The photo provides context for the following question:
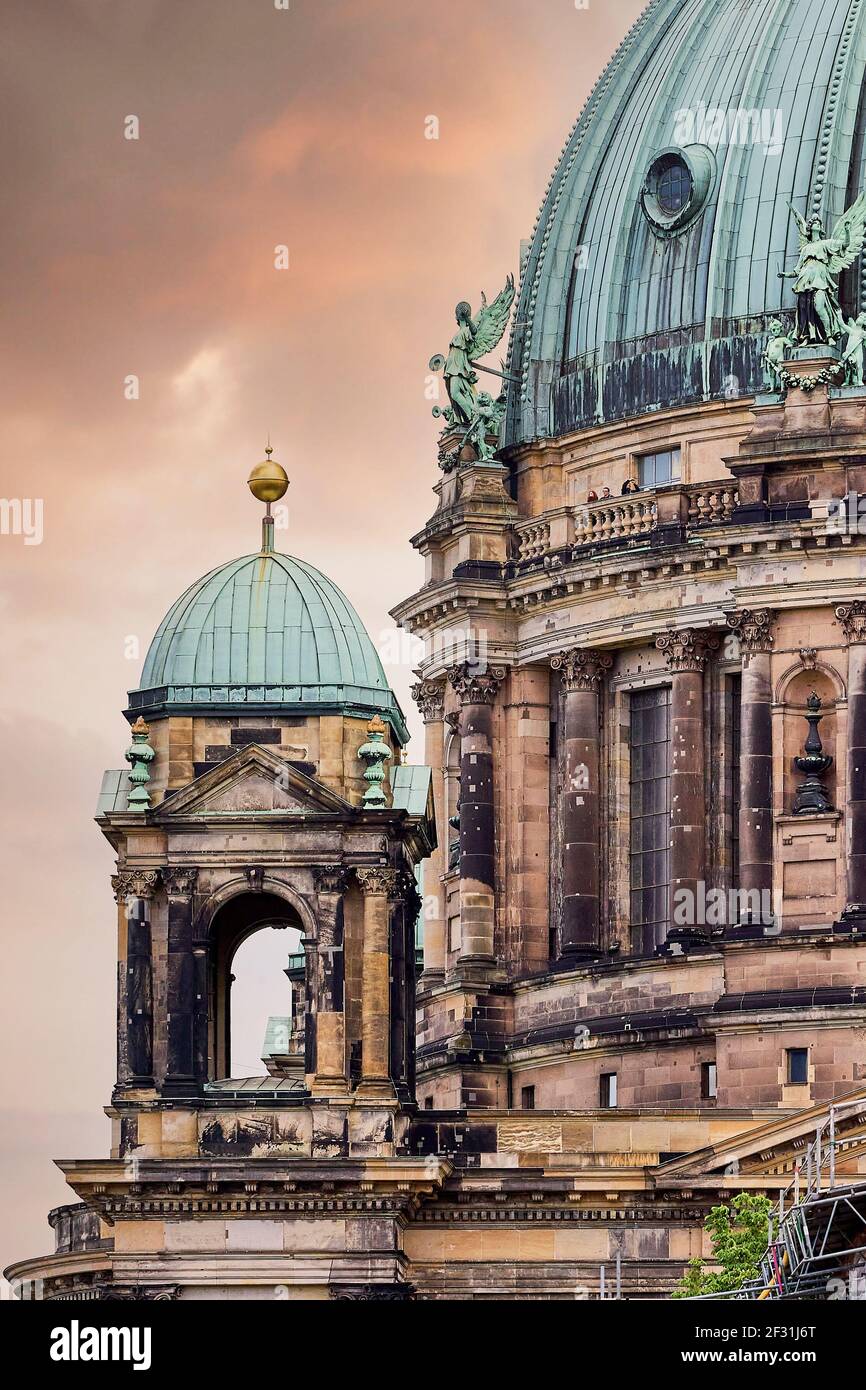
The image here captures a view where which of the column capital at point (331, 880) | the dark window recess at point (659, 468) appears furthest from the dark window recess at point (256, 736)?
the dark window recess at point (659, 468)

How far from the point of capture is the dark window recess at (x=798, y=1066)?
7225 centimetres

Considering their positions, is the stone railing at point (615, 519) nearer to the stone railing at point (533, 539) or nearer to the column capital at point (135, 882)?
the stone railing at point (533, 539)

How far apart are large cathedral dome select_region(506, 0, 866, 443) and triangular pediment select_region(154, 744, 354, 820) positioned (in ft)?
49.6

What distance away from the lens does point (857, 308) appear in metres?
78.4

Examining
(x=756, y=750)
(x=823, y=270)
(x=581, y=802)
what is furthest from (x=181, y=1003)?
(x=823, y=270)

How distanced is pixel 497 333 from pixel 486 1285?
877 inches

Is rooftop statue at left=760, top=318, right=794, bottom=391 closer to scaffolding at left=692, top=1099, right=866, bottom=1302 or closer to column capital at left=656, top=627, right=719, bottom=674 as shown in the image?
column capital at left=656, top=627, right=719, bottom=674

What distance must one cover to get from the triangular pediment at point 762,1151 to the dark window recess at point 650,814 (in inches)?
430

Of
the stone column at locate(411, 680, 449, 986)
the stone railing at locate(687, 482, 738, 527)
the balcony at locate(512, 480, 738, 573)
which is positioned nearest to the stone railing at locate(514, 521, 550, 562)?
the balcony at locate(512, 480, 738, 573)

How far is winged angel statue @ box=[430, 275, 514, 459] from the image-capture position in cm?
8288
